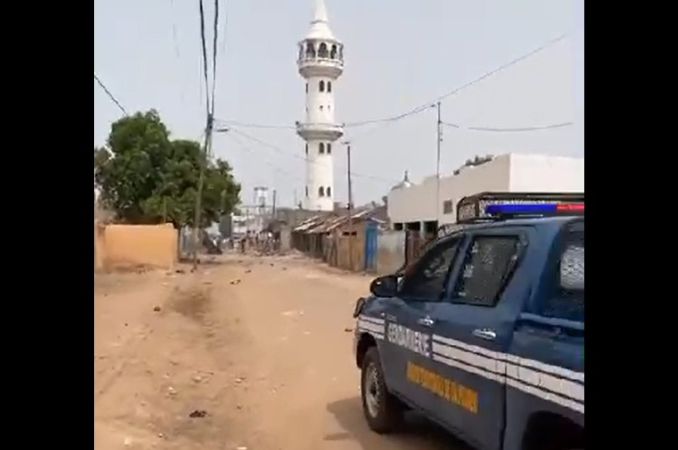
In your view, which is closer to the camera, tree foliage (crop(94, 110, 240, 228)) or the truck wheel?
the truck wheel

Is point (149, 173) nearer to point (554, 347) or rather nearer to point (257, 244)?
point (257, 244)

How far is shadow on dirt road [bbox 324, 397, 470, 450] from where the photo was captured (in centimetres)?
595

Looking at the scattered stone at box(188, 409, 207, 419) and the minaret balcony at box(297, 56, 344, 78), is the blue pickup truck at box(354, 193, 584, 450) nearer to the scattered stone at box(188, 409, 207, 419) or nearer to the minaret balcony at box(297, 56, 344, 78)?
the scattered stone at box(188, 409, 207, 419)

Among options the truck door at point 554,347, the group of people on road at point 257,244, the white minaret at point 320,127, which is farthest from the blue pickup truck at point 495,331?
the white minaret at point 320,127

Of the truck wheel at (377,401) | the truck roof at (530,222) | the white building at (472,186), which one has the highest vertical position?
the white building at (472,186)

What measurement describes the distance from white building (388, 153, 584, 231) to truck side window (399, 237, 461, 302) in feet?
36.8

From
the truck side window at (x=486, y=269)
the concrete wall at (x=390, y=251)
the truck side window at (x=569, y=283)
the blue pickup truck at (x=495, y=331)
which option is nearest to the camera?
the blue pickup truck at (x=495, y=331)

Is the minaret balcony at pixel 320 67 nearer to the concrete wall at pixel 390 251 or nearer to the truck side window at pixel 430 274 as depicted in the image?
the concrete wall at pixel 390 251

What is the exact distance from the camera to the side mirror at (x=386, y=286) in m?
5.83

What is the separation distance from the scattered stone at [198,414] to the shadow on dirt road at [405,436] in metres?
1.19

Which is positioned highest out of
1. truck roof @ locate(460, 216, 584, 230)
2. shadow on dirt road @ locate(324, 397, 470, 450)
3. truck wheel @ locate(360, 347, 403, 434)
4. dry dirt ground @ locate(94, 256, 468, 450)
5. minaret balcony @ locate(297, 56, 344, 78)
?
minaret balcony @ locate(297, 56, 344, 78)

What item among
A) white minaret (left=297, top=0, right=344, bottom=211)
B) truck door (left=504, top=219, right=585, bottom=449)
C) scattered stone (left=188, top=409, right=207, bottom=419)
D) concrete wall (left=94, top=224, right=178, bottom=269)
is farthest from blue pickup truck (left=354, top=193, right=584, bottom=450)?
white minaret (left=297, top=0, right=344, bottom=211)
